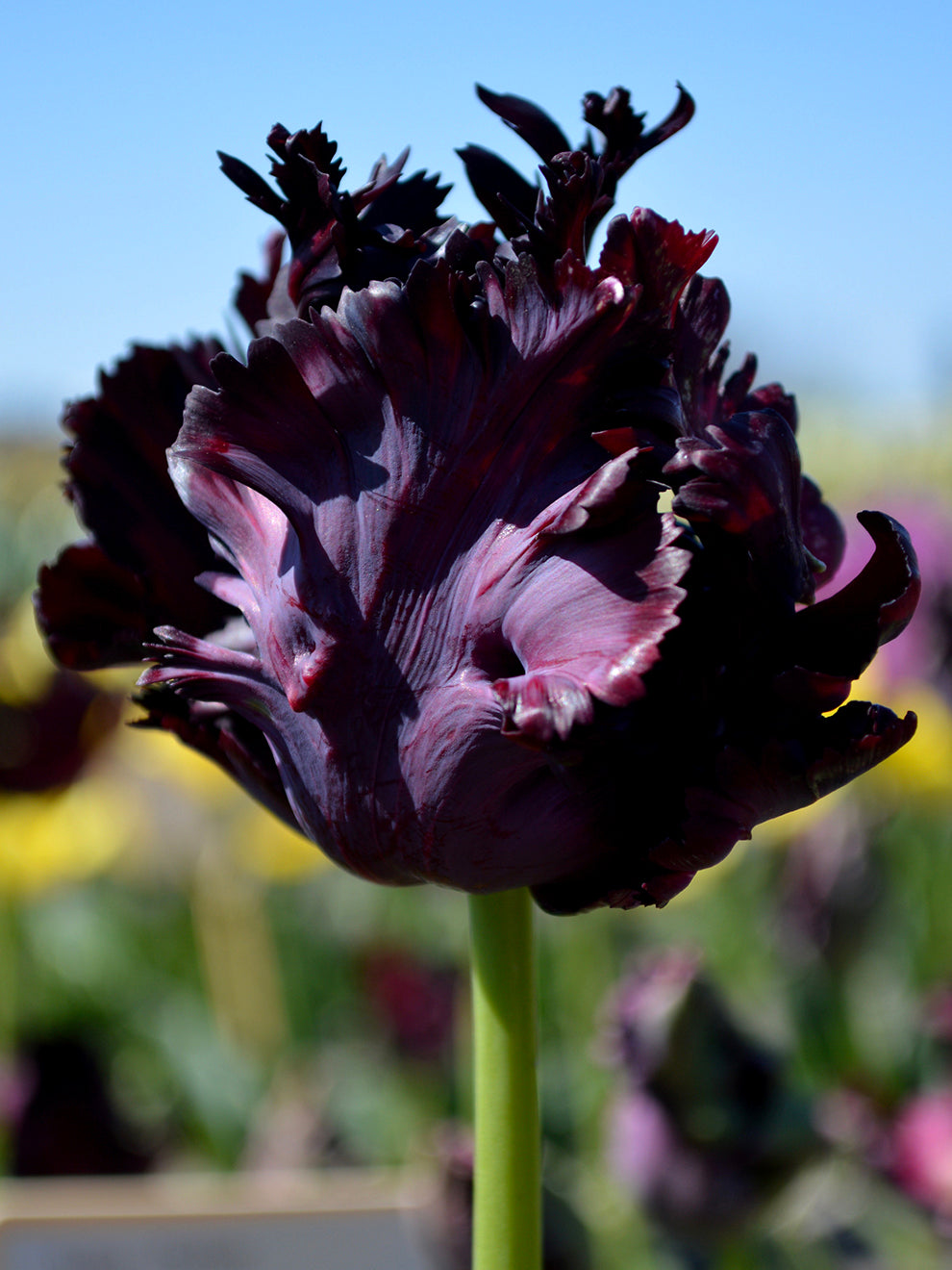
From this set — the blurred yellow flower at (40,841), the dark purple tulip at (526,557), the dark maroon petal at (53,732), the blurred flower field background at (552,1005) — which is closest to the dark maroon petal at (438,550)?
the dark purple tulip at (526,557)

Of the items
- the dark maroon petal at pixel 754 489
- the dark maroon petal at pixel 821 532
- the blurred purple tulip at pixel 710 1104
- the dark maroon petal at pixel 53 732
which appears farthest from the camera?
the dark maroon petal at pixel 53 732

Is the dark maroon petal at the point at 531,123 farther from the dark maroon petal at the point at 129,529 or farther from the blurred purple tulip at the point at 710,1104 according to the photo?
the blurred purple tulip at the point at 710,1104

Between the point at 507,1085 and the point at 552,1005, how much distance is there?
4.66 ft

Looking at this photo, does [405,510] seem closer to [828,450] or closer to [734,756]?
[734,756]

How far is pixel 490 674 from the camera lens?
1.13 feet

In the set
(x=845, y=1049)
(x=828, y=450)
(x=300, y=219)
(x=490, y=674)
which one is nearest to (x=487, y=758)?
(x=490, y=674)

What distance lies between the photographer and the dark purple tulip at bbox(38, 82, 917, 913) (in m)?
0.32

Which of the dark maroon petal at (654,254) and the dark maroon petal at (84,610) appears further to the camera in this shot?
the dark maroon petal at (84,610)

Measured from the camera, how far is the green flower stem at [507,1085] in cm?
39

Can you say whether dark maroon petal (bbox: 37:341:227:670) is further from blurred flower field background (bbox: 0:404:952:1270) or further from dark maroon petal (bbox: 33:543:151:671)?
blurred flower field background (bbox: 0:404:952:1270)

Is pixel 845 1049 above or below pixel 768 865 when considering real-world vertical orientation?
below

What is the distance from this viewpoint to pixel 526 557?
1.09ft

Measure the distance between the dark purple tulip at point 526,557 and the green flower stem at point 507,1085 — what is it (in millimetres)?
27

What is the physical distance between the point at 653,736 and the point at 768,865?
140cm
